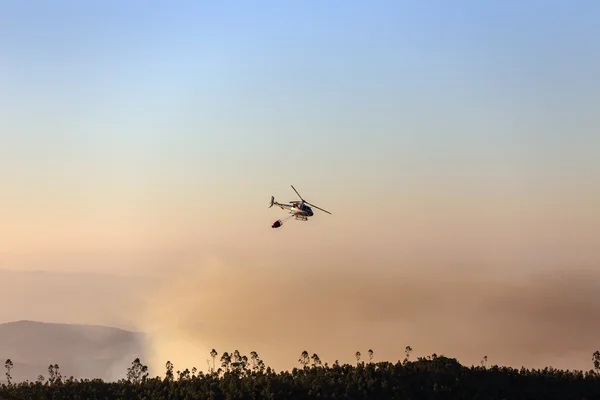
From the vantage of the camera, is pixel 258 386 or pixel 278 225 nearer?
pixel 258 386

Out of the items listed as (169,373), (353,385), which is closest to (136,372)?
(169,373)

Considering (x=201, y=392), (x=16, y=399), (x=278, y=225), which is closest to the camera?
(x=201, y=392)

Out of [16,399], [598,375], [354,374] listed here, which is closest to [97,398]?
[16,399]

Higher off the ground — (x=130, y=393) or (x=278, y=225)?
(x=278, y=225)

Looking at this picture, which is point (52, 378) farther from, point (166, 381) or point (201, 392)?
point (201, 392)

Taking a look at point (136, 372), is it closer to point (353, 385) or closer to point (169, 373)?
point (169, 373)

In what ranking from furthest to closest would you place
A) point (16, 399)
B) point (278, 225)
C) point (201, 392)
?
1. point (278, 225)
2. point (16, 399)
3. point (201, 392)

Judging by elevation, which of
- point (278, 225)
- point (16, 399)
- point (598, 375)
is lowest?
point (16, 399)
